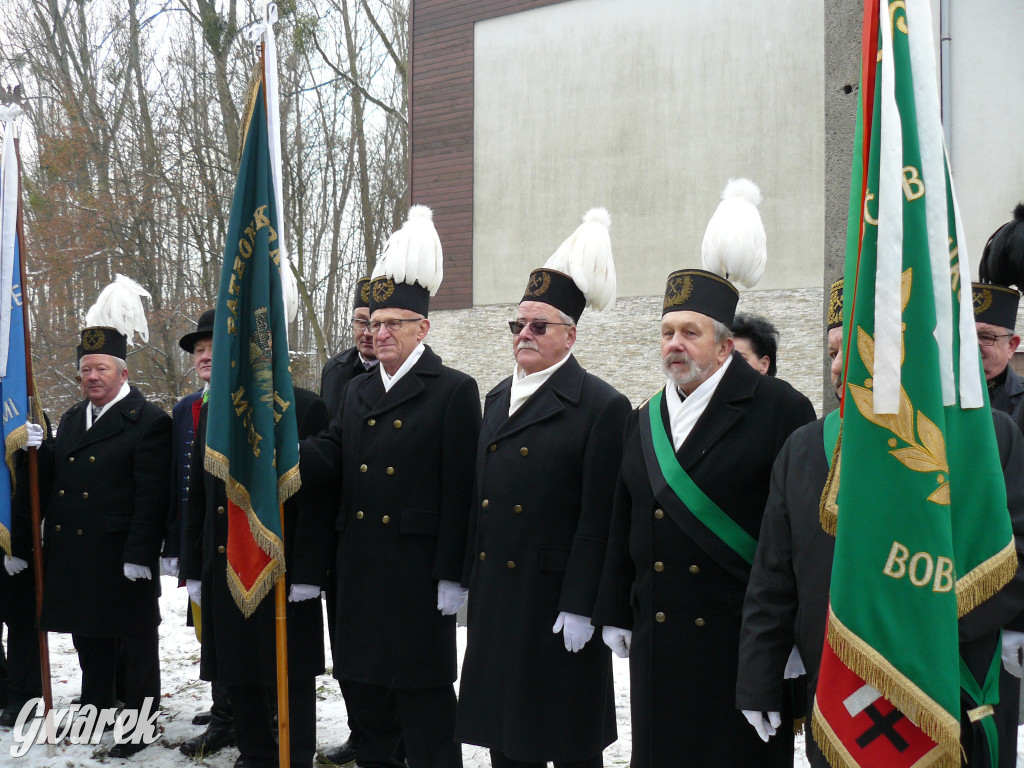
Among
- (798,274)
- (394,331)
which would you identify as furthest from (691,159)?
(394,331)

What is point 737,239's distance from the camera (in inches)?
147

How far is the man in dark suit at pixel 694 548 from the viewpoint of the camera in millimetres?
3365

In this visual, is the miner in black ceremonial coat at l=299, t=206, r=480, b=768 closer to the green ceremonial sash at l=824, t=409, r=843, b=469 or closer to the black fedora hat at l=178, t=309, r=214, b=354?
the black fedora hat at l=178, t=309, r=214, b=354

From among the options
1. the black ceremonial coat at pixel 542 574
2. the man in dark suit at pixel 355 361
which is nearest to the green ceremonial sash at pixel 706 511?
the black ceremonial coat at pixel 542 574

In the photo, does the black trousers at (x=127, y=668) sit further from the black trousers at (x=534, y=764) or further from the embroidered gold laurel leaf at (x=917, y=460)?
the embroidered gold laurel leaf at (x=917, y=460)

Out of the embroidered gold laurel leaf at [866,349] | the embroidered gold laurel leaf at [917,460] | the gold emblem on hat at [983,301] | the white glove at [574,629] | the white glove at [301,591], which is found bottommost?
the white glove at [301,591]

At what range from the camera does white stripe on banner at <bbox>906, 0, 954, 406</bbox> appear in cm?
259

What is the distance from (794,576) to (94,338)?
437 cm

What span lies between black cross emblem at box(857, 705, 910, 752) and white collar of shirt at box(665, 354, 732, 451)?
1.19 m

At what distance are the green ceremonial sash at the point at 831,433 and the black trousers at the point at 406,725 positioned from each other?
2.17 m

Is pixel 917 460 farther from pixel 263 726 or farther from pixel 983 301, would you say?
pixel 263 726

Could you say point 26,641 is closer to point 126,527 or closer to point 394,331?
point 126,527

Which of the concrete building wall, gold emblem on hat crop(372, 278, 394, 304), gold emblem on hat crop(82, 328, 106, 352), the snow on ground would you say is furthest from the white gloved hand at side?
the concrete building wall

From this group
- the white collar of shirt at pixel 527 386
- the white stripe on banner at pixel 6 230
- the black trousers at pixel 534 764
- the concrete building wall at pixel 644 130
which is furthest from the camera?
the concrete building wall at pixel 644 130
